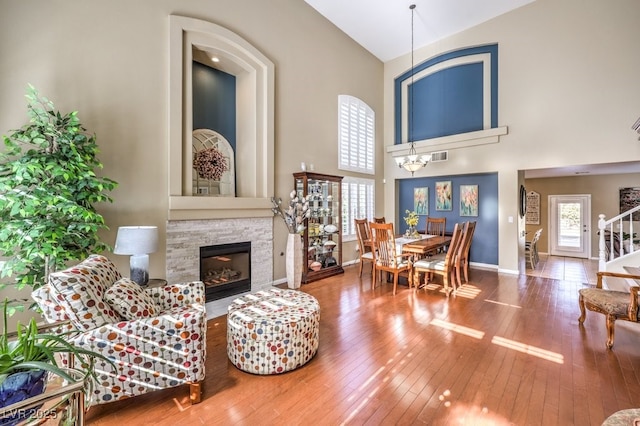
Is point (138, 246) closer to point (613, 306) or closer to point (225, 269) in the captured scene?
point (225, 269)

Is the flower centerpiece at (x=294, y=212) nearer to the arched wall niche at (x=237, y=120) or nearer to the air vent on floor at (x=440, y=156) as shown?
the arched wall niche at (x=237, y=120)

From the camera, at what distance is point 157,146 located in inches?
145

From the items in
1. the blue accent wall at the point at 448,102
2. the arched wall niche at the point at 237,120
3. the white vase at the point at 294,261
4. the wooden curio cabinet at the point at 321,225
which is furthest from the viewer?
the blue accent wall at the point at 448,102

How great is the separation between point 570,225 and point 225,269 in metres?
9.84

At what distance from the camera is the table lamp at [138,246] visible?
2.88 m

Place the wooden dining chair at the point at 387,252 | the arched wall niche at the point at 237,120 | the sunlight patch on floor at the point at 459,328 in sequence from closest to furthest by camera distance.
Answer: the sunlight patch on floor at the point at 459,328 → the arched wall niche at the point at 237,120 → the wooden dining chair at the point at 387,252

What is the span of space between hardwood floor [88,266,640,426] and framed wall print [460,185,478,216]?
10.6 ft

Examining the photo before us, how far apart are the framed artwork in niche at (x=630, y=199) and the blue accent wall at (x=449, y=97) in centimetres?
477

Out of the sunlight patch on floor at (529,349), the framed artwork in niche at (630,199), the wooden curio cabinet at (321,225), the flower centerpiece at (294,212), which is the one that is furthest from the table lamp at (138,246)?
the framed artwork in niche at (630,199)

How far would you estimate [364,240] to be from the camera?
609cm

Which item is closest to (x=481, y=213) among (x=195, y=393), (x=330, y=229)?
(x=330, y=229)

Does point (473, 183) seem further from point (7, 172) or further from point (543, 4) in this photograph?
point (7, 172)

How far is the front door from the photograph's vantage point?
8086 mm

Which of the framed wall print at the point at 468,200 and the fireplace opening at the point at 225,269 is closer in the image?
the fireplace opening at the point at 225,269
